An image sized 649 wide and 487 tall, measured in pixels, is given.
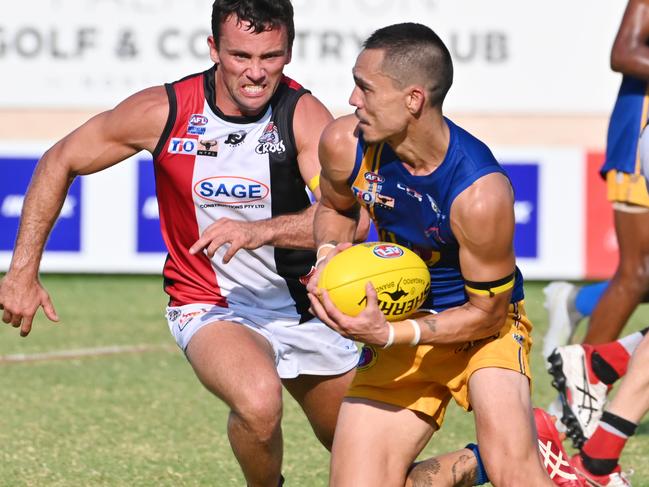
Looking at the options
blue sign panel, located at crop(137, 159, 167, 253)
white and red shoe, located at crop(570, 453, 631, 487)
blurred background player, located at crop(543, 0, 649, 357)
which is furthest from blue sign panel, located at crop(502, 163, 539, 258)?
white and red shoe, located at crop(570, 453, 631, 487)

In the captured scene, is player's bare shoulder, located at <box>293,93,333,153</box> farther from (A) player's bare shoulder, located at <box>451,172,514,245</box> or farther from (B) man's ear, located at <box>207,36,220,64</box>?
(A) player's bare shoulder, located at <box>451,172,514,245</box>

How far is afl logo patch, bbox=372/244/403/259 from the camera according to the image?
4.65 metres

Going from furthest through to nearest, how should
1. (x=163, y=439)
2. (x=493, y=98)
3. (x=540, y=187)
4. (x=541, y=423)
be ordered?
1. (x=493, y=98)
2. (x=540, y=187)
3. (x=163, y=439)
4. (x=541, y=423)

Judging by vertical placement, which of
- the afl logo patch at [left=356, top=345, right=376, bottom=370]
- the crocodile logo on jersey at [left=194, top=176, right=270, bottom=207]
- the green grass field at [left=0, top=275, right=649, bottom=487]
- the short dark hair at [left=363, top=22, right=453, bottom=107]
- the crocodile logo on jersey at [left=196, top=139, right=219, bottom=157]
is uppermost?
the short dark hair at [left=363, top=22, right=453, bottom=107]

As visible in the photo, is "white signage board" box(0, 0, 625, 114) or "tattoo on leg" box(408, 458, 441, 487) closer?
"tattoo on leg" box(408, 458, 441, 487)

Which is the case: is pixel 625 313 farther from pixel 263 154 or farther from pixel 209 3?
pixel 209 3

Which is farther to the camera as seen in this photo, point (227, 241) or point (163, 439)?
point (163, 439)

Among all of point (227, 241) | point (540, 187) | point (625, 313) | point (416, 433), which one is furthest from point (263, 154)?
point (540, 187)

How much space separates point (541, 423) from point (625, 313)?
209 centimetres

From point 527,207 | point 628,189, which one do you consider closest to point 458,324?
point 628,189

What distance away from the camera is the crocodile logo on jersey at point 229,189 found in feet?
18.4

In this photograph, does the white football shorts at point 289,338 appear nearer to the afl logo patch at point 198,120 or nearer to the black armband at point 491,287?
the afl logo patch at point 198,120

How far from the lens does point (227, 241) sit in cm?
512

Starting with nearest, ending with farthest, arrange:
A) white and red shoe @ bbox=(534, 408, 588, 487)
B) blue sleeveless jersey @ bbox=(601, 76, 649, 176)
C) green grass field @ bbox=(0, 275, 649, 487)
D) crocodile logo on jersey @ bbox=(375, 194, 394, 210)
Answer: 1. crocodile logo on jersey @ bbox=(375, 194, 394, 210)
2. white and red shoe @ bbox=(534, 408, 588, 487)
3. green grass field @ bbox=(0, 275, 649, 487)
4. blue sleeveless jersey @ bbox=(601, 76, 649, 176)
